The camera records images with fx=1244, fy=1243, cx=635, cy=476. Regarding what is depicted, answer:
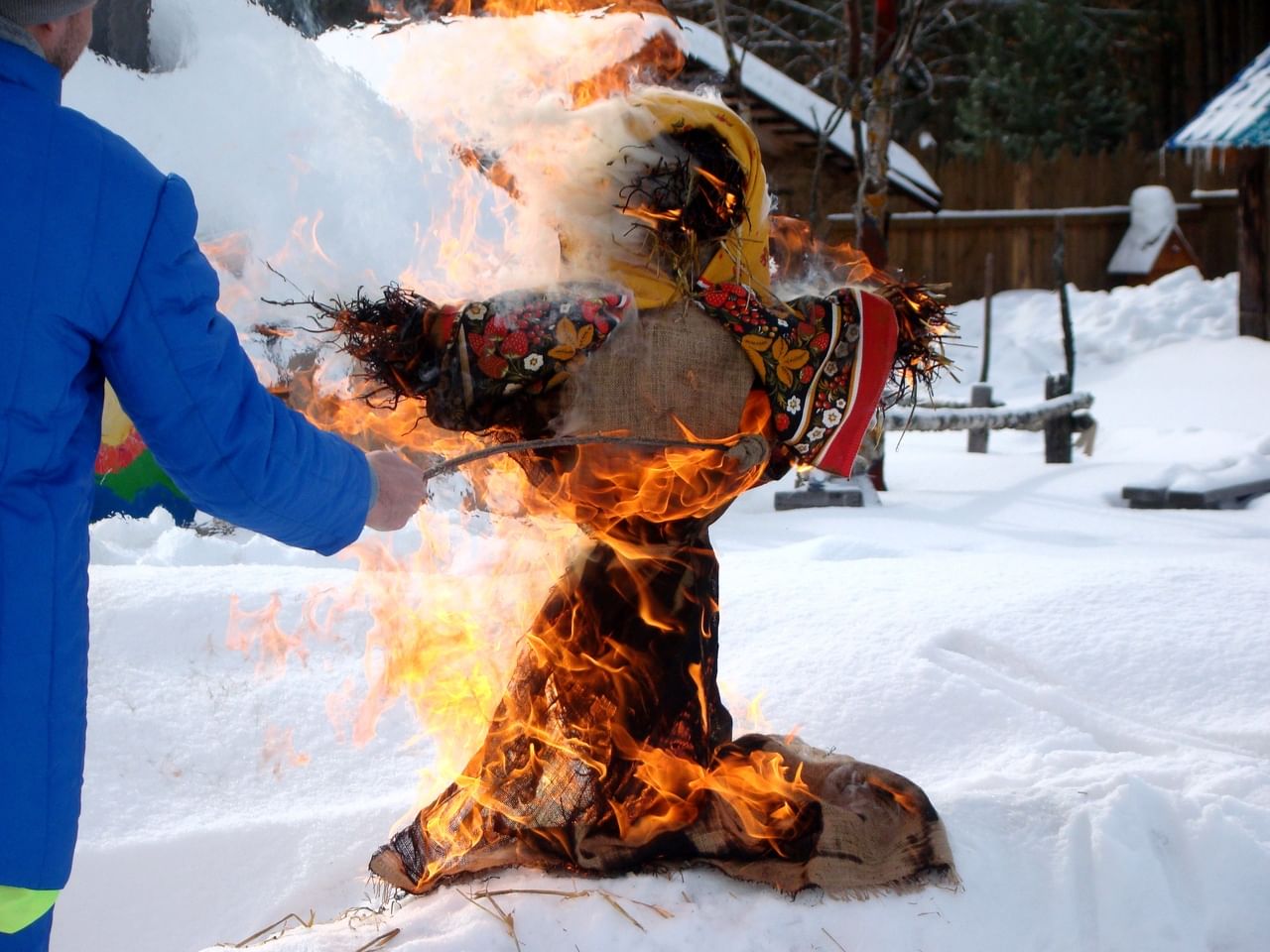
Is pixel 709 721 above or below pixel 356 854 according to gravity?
above

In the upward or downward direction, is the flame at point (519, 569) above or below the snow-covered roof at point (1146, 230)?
below

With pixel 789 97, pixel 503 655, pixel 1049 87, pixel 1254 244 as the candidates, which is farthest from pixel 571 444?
pixel 1049 87

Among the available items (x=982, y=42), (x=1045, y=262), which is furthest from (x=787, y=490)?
(x=982, y=42)

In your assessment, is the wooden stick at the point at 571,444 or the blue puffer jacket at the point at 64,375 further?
the wooden stick at the point at 571,444

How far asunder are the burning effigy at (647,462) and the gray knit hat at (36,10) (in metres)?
0.86

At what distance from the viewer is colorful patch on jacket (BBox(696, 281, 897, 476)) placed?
7.59 ft

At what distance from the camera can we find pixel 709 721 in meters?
2.38

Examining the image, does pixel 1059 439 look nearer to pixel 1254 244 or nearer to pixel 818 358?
pixel 1254 244

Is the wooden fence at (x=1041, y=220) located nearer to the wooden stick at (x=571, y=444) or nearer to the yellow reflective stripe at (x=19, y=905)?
the wooden stick at (x=571, y=444)

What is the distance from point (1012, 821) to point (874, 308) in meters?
1.04

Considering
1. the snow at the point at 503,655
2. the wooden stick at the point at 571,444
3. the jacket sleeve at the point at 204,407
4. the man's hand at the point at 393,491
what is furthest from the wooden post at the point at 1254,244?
the jacket sleeve at the point at 204,407

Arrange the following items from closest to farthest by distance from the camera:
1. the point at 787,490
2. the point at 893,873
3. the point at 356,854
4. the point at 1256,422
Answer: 1. the point at 893,873
2. the point at 356,854
3. the point at 787,490
4. the point at 1256,422

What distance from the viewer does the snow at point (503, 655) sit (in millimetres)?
2217

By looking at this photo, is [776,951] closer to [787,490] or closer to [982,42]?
[787,490]
